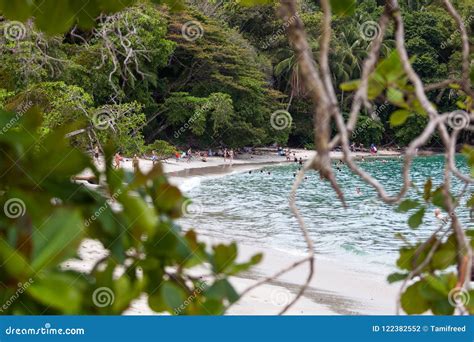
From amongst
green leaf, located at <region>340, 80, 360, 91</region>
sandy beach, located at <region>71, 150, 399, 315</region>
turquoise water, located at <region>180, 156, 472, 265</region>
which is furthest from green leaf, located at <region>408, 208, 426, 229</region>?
turquoise water, located at <region>180, 156, 472, 265</region>

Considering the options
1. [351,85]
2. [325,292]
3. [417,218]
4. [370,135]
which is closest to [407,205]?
[417,218]

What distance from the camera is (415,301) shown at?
69 cm

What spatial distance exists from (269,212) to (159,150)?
630cm

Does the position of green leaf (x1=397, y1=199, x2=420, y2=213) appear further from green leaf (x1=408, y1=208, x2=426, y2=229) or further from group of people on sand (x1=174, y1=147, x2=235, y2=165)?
group of people on sand (x1=174, y1=147, x2=235, y2=165)

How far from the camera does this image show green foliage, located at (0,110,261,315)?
1.73ft

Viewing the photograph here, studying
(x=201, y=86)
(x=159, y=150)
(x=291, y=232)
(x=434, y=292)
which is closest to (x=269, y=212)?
(x=291, y=232)

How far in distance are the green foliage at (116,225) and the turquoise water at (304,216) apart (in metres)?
6.74

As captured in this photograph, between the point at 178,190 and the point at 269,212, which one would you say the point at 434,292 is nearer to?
the point at 178,190

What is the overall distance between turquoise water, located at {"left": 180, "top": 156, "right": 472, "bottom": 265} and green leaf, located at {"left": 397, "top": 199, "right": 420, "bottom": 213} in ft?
21.3

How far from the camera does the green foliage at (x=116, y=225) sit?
527 millimetres

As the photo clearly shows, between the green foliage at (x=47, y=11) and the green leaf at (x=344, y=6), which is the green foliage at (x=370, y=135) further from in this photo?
the green leaf at (x=344, y=6)

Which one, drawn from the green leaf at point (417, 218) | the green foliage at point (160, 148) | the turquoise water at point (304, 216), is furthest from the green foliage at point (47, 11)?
the green foliage at point (160, 148)

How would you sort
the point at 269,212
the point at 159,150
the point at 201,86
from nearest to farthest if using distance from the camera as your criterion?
the point at 269,212 → the point at 159,150 → the point at 201,86

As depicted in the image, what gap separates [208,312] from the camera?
55 cm
